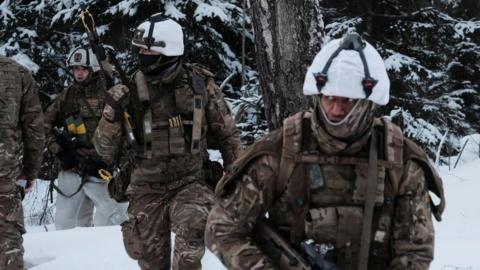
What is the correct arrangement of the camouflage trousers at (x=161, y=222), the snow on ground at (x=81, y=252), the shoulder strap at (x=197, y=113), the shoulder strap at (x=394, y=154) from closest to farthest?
the shoulder strap at (x=394, y=154) < the camouflage trousers at (x=161, y=222) < the shoulder strap at (x=197, y=113) < the snow on ground at (x=81, y=252)

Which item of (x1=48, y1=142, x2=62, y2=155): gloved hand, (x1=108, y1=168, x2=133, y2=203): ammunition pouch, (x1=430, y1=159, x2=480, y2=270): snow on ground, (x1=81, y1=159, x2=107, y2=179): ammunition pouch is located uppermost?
(x1=108, y1=168, x2=133, y2=203): ammunition pouch

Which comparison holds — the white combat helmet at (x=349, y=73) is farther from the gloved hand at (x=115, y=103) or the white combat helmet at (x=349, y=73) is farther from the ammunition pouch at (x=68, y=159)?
the ammunition pouch at (x=68, y=159)

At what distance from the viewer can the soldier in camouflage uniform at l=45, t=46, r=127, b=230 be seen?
20.2ft

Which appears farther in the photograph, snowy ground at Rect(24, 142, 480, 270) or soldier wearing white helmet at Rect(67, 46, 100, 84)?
soldier wearing white helmet at Rect(67, 46, 100, 84)

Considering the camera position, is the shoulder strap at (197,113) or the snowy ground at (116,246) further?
the snowy ground at (116,246)

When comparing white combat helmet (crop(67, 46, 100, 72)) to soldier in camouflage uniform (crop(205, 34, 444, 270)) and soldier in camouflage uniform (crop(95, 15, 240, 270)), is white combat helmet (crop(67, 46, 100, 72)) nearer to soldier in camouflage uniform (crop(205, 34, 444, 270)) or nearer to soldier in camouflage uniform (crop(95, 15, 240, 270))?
soldier in camouflage uniform (crop(95, 15, 240, 270))

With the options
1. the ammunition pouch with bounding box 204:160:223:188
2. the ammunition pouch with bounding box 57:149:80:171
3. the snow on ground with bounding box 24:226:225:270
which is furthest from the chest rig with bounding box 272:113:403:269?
the ammunition pouch with bounding box 57:149:80:171

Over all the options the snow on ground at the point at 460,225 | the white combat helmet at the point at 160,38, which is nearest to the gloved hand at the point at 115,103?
the white combat helmet at the point at 160,38

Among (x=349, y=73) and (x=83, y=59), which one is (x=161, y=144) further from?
(x=83, y=59)

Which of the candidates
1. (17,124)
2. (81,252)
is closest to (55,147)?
(81,252)

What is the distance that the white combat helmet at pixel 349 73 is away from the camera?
95.0 inches

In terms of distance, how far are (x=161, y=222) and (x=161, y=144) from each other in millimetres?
548

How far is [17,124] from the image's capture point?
4512mm

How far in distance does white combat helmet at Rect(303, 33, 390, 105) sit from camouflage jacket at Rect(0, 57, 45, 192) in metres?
2.65
